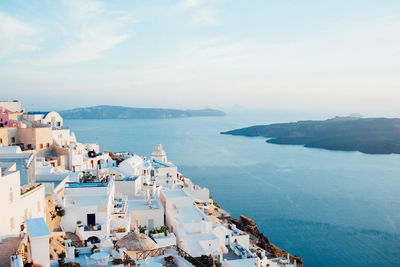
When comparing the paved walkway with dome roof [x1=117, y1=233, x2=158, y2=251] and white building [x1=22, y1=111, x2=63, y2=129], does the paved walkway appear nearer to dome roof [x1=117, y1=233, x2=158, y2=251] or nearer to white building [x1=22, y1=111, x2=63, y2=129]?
dome roof [x1=117, y1=233, x2=158, y2=251]

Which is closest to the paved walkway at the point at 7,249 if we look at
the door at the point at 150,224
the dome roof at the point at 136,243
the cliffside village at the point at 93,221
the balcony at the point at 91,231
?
the cliffside village at the point at 93,221

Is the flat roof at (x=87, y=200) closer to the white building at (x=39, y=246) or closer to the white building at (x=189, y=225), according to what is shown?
the white building at (x=189, y=225)

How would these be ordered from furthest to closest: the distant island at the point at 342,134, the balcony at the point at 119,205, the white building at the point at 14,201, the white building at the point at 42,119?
1. the distant island at the point at 342,134
2. the white building at the point at 42,119
3. the balcony at the point at 119,205
4. the white building at the point at 14,201

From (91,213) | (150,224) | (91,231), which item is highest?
(91,213)

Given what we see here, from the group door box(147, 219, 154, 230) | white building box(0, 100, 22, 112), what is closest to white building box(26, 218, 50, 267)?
door box(147, 219, 154, 230)

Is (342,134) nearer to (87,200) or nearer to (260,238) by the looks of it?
(260,238)

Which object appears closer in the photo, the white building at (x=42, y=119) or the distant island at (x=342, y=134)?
the white building at (x=42, y=119)

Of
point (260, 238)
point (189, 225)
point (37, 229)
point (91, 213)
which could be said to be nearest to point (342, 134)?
point (260, 238)
